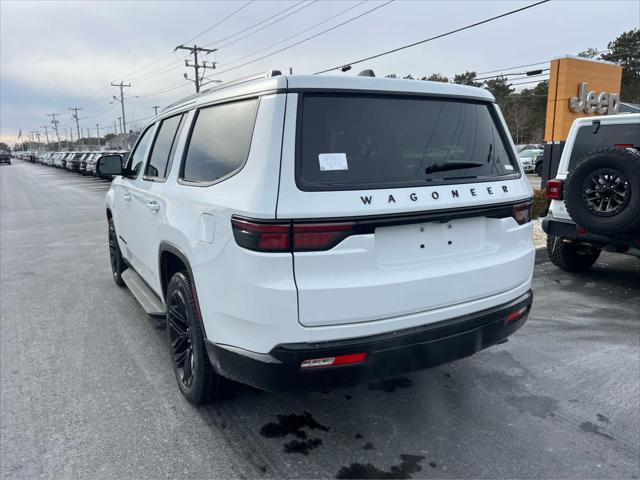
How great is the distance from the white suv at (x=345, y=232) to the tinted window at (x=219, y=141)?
0.5 inches

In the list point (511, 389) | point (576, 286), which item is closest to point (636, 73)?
point (576, 286)

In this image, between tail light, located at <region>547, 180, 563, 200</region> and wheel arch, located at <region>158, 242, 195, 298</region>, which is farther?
tail light, located at <region>547, 180, 563, 200</region>

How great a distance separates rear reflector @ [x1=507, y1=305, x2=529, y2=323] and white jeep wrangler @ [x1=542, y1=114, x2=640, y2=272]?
2.74 meters

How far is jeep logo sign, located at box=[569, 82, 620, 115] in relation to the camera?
16.2 m

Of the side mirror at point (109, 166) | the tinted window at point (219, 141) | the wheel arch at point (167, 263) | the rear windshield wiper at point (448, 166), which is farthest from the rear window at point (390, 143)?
the side mirror at point (109, 166)

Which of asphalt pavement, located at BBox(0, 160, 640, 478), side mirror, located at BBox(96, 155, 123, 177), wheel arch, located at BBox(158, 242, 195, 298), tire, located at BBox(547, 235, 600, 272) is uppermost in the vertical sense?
side mirror, located at BBox(96, 155, 123, 177)

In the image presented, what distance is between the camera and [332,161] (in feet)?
7.82

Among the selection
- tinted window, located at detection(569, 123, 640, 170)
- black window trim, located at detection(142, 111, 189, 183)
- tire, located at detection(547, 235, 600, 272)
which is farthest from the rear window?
tire, located at detection(547, 235, 600, 272)

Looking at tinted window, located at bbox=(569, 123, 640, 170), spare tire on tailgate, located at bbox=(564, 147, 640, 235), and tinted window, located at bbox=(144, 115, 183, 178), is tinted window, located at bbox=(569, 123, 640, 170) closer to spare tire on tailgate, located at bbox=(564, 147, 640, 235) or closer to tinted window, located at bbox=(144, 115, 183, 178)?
spare tire on tailgate, located at bbox=(564, 147, 640, 235)

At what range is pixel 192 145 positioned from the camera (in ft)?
10.6

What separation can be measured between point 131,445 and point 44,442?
1.64 ft

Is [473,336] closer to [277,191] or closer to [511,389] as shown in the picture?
[511,389]

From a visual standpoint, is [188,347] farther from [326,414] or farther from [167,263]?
[326,414]

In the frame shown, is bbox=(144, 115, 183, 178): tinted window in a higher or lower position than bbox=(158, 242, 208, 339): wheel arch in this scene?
higher
